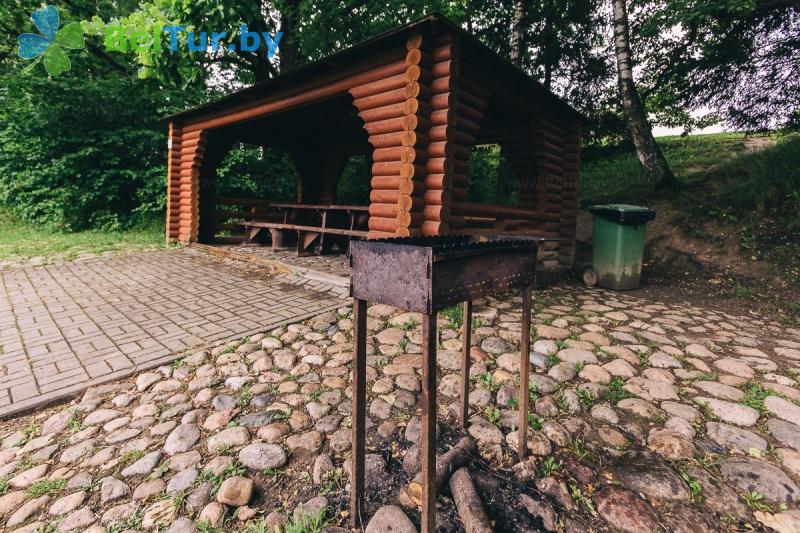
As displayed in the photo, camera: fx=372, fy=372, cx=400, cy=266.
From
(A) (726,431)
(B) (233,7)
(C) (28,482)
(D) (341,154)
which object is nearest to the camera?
(C) (28,482)

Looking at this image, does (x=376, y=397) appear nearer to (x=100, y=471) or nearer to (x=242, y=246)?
(x=100, y=471)

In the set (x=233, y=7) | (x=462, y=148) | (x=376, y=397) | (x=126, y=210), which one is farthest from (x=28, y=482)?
(x=126, y=210)

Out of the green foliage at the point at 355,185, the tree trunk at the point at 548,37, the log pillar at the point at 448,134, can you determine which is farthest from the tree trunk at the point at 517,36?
the log pillar at the point at 448,134

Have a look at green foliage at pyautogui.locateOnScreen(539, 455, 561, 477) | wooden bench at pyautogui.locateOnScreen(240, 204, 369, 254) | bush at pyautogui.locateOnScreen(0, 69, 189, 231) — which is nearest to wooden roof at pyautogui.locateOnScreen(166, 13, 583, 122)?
wooden bench at pyautogui.locateOnScreen(240, 204, 369, 254)

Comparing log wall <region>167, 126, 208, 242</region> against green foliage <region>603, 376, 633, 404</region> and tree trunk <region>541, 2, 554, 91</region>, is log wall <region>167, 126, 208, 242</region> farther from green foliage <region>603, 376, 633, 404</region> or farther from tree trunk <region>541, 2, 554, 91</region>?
tree trunk <region>541, 2, 554, 91</region>

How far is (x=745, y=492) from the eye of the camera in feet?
5.80

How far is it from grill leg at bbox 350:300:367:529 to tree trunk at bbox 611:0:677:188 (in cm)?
983

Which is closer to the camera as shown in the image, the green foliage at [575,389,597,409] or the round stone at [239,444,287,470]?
the round stone at [239,444,287,470]

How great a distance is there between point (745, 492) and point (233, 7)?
1060cm

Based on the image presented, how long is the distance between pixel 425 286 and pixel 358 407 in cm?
70

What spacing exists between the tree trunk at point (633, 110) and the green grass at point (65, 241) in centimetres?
1189

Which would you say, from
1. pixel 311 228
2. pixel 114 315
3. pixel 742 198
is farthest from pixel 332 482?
pixel 742 198

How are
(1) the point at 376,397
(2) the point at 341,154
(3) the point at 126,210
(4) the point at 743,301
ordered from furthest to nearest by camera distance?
(3) the point at 126,210, (2) the point at 341,154, (4) the point at 743,301, (1) the point at 376,397

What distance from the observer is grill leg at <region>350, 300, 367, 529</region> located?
1.64m
